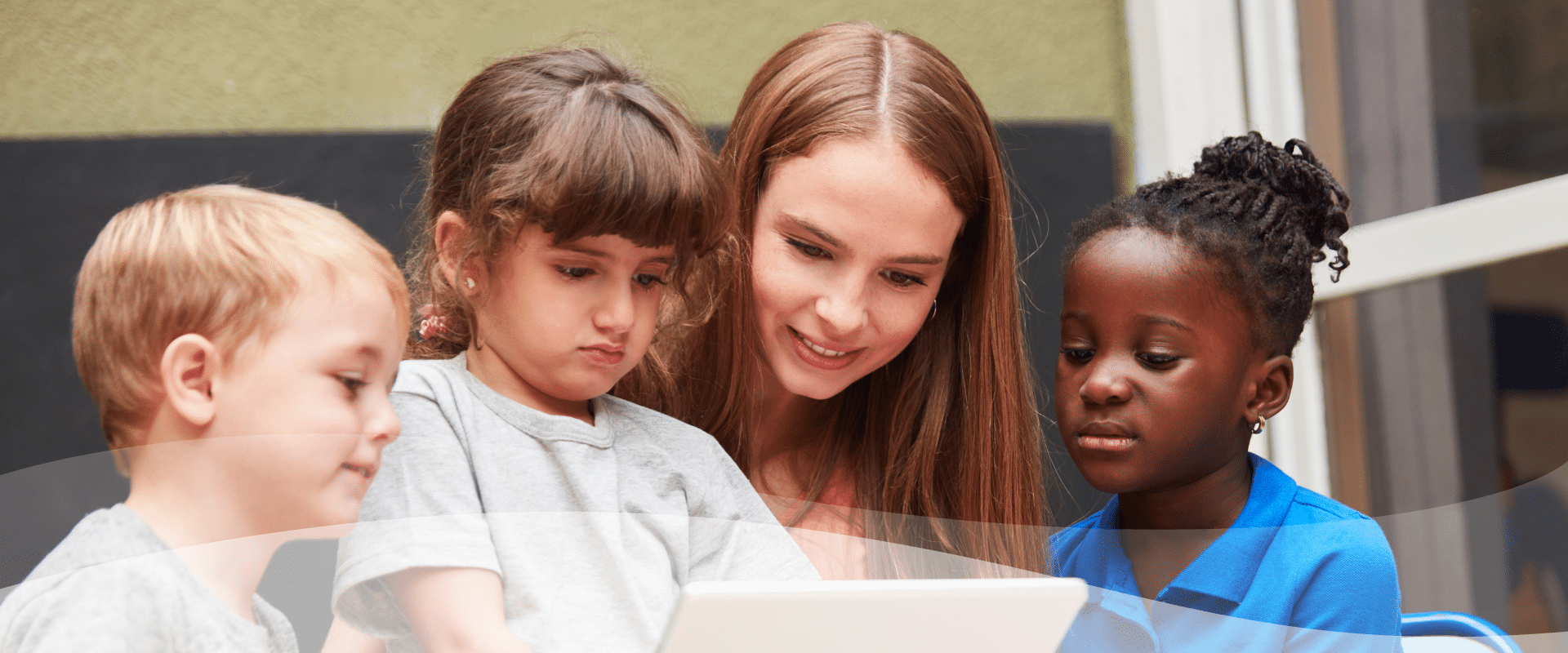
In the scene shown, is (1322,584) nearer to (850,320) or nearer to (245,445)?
(850,320)

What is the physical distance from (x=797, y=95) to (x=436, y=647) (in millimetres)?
488

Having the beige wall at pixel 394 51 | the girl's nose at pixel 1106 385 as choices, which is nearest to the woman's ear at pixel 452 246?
the beige wall at pixel 394 51

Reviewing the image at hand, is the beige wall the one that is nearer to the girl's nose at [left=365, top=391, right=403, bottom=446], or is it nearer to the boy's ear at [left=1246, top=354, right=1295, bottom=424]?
the girl's nose at [left=365, top=391, right=403, bottom=446]

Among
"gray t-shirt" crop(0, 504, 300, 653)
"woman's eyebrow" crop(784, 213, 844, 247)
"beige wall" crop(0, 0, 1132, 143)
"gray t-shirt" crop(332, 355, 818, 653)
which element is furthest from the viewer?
"beige wall" crop(0, 0, 1132, 143)

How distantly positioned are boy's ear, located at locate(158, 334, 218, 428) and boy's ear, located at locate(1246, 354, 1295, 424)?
0.67 metres

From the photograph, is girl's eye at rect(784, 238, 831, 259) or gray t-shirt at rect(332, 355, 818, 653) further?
girl's eye at rect(784, 238, 831, 259)

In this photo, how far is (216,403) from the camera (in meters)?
0.46

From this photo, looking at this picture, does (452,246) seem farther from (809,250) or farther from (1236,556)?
(1236,556)

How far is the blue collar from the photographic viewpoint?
729 mm

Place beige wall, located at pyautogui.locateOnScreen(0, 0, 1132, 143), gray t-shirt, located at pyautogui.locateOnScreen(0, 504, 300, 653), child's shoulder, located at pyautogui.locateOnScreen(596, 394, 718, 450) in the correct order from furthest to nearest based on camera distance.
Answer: beige wall, located at pyautogui.locateOnScreen(0, 0, 1132, 143), child's shoulder, located at pyautogui.locateOnScreen(596, 394, 718, 450), gray t-shirt, located at pyautogui.locateOnScreen(0, 504, 300, 653)

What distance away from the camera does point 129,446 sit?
0.47 m

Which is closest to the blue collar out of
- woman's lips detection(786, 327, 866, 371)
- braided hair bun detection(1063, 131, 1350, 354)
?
braided hair bun detection(1063, 131, 1350, 354)

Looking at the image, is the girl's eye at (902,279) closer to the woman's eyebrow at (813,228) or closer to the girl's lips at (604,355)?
the woman's eyebrow at (813,228)

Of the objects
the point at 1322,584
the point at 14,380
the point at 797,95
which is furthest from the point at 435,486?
the point at 14,380
